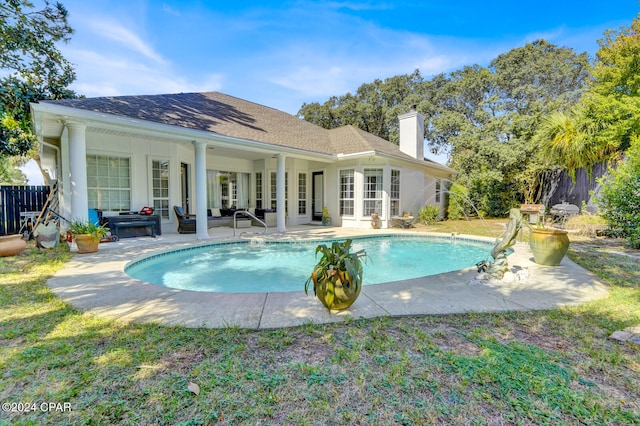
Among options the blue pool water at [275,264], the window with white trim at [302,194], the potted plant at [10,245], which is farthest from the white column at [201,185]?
the window with white trim at [302,194]

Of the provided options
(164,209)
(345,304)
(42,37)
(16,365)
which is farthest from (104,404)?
(42,37)

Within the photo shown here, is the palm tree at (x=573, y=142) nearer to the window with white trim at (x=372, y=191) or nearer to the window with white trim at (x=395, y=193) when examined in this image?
the window with white trim at (x=395, y=193)

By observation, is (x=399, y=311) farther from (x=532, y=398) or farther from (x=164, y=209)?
(x=164, y=209)

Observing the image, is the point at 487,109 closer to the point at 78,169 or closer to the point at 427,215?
the point at 427,215

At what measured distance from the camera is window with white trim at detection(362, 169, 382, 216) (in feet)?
40.7

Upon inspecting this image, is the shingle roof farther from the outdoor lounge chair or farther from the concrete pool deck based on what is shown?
the concrete pool deck

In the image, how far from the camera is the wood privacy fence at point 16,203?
8219 mm

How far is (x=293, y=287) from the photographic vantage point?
5.09 meters

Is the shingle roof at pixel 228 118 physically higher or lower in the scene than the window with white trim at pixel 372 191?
higher

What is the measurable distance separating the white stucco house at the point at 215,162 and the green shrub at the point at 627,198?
259 inches

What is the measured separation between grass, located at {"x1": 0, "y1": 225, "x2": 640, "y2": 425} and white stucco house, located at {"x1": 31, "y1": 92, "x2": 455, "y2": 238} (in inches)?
211

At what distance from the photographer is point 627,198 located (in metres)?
7.36

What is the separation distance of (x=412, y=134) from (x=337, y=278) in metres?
13.7

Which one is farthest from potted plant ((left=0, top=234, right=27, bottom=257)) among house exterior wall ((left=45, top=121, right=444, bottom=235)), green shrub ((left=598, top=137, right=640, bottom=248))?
green shrub ((left=598, top=137, right=640, bottom=248))
